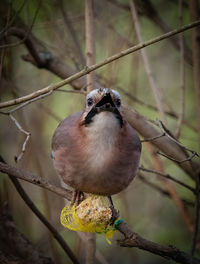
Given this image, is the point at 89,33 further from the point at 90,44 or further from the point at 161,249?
the point at 161,249

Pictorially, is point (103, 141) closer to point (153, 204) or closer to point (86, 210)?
point (86, 210)

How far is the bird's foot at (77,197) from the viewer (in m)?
2.67

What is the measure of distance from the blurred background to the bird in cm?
105

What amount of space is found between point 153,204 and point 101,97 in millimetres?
2972

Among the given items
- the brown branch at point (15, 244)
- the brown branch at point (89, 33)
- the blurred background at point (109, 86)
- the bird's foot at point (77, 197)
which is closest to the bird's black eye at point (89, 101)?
the brown branch at point (89, 33)

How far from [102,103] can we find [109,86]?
1470mm

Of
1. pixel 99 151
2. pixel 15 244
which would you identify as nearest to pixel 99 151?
pixel 99 151

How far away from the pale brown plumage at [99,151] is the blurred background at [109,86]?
105 cm

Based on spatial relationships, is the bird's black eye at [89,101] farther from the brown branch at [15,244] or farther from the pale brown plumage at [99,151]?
the brown branch at [15,244]

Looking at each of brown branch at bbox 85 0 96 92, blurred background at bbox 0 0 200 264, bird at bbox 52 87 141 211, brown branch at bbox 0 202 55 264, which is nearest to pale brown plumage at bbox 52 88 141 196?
bird at bbox 52 87 141 211

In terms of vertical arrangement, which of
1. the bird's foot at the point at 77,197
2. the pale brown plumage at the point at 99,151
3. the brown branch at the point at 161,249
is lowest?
the brown branch at the point at 161,249

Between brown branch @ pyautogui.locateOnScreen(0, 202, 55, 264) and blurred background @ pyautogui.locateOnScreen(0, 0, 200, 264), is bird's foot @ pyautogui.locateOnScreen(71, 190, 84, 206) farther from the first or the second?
blurred background @ pyautogui.locateOnScreen(0, 0, 200, 264)

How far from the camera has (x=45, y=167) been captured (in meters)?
5.30

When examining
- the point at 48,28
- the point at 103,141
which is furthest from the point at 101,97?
the point at 48,28
